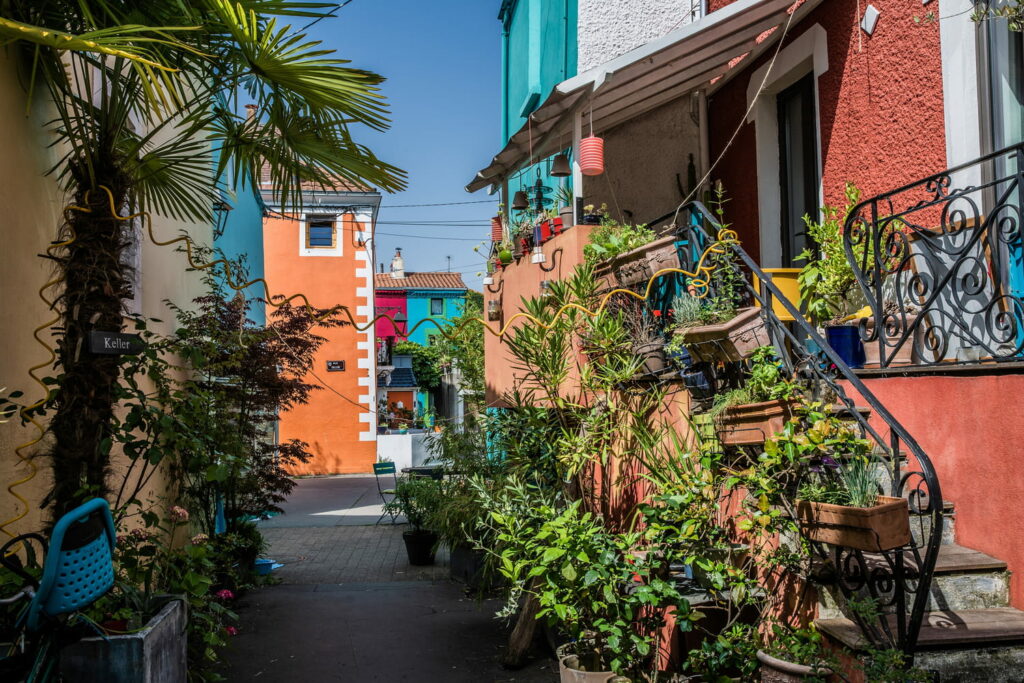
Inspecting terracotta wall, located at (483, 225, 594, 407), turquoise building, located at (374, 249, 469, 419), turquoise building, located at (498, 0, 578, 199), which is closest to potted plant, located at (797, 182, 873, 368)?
terracotta wall, located at (483, 225, 594, 407)

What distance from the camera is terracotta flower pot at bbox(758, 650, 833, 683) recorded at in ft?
11.7

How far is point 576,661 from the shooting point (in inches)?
196

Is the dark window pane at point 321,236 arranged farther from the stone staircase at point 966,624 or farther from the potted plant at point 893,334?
the stone staircase at point 966,624

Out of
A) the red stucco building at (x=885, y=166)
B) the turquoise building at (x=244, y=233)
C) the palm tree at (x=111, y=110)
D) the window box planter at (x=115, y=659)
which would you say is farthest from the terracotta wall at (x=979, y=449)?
the turquoise building at (x=244, y=233)

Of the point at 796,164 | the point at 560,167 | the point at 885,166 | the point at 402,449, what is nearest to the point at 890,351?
the point at 885,166

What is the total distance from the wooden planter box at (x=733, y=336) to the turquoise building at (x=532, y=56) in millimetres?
5130

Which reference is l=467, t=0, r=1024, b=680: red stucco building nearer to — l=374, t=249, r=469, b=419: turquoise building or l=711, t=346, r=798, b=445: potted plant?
l=711, t=346, r=798, b=445: potted plant

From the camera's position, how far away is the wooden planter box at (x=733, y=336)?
4.66 metres

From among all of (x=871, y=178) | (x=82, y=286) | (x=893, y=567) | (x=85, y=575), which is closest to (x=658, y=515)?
(x=893, y=567)

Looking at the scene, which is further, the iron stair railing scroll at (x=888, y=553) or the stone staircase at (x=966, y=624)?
the stone staircase at (x=966, y=624)

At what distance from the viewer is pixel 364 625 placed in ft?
25.7

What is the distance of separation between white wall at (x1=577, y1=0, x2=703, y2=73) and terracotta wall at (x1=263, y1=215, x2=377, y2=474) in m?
16.0

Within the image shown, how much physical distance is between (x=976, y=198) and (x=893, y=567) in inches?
107

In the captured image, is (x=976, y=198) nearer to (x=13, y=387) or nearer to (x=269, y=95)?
(x=269, y=95)
